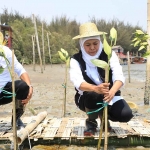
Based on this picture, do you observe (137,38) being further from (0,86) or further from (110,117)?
(0,86)

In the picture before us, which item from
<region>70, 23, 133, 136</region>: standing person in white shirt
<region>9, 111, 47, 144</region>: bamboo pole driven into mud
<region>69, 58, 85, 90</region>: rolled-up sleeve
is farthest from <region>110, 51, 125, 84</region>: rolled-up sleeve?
<region>9, 111, 47, 144</region>: bamboo pole driven into mud

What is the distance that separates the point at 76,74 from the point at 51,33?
28.4m

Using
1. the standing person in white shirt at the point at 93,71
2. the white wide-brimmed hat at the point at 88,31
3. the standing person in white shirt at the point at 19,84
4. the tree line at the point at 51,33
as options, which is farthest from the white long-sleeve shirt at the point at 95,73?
the tree line at the point at 51,33

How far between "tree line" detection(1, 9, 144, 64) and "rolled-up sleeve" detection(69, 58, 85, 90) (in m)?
17.1

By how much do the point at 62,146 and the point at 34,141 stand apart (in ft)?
0.94

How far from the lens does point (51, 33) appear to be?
3094 centimetres

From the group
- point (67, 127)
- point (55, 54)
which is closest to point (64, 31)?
point (55, 54)

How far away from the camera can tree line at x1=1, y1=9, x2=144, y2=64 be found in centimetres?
2575

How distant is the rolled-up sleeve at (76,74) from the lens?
9.37 feet

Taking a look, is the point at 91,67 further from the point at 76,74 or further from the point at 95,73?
the point at 76,74

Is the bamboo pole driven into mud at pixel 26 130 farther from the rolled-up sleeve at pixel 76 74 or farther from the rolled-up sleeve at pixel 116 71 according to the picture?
the rolled-up sleeve at pixel 116 71

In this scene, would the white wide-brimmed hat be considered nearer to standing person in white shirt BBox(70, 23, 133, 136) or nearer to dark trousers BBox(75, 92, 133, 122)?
standing person in white shirt BBox(70, 23, 133, 136)

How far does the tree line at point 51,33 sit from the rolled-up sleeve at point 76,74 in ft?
56.1

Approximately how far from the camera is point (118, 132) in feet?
10.5
